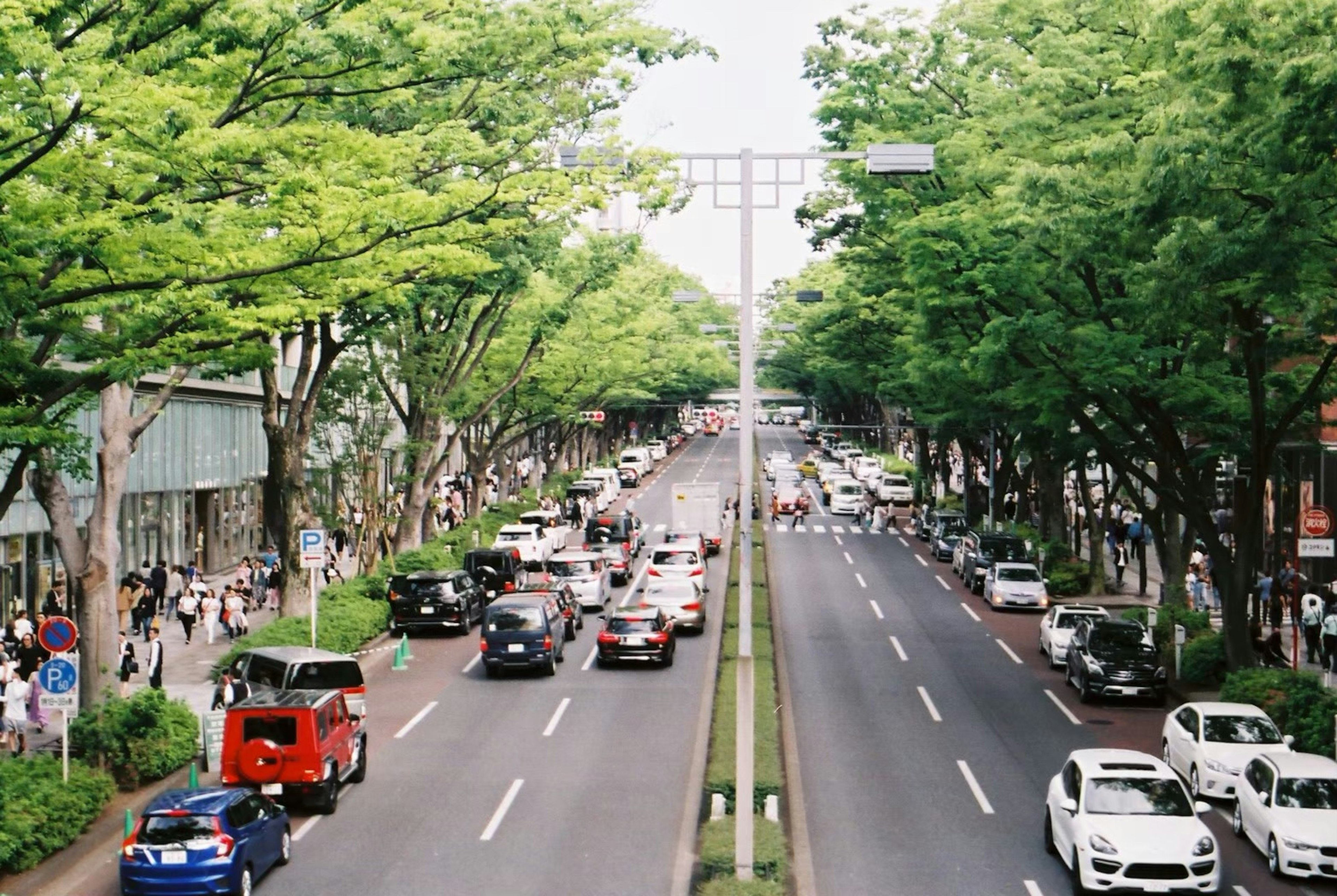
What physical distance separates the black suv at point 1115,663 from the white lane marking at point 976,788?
5.87 m

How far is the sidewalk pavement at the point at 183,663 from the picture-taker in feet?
82.8

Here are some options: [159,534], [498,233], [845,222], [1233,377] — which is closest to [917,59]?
[845,222]

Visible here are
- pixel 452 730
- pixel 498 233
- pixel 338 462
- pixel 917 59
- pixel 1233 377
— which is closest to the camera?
pixel 498 233

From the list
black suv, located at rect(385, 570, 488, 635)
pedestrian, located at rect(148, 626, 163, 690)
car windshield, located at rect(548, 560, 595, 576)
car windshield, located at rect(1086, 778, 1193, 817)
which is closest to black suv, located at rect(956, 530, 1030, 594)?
car windshield, located at rect(548, 560, 595, 576)

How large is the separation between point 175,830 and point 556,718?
11990mm

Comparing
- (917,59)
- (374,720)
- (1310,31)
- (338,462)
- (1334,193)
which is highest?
(917,59)

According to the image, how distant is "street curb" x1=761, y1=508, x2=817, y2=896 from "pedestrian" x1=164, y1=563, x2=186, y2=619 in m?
15.7

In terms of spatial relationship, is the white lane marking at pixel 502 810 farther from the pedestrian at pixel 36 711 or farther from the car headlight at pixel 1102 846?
the pedestrian at pixel 36 711

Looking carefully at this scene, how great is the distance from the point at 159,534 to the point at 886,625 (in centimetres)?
2141

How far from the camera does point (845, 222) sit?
150 feet

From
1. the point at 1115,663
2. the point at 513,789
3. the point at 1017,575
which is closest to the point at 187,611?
the point at 513,789

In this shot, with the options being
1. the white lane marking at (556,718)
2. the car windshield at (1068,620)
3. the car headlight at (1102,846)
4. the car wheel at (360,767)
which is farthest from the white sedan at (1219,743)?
the car wheel at (360,767)

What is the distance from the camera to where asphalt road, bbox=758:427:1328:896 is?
18766 millimetres

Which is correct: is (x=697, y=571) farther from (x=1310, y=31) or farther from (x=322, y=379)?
(x=1310, y=31)
